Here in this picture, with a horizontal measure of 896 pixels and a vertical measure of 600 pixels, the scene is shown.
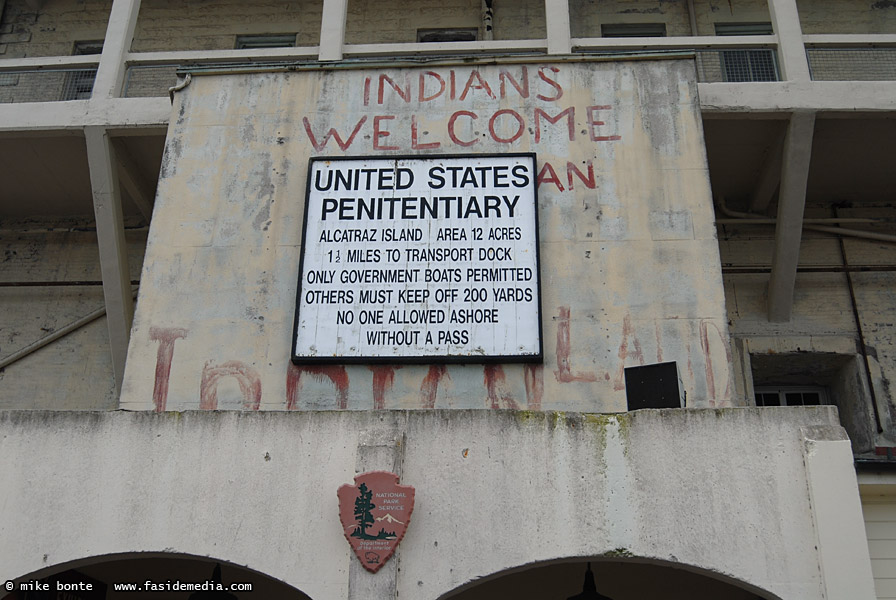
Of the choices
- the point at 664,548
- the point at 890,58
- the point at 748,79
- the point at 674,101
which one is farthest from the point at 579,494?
the point at 890,58

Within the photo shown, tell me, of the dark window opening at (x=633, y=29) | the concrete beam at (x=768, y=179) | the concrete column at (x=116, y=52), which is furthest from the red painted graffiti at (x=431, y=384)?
the dark window opening at (x=633, y=29)

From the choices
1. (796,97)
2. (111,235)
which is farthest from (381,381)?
(796,97)

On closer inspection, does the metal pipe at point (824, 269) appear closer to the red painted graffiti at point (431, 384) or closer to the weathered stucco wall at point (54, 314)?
the red painted graffiti at point (431, 384)

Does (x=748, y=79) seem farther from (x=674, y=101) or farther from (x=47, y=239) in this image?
(x=47, y=239)

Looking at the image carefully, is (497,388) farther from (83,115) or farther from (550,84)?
(83,115)

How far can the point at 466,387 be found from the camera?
9641 millimetres

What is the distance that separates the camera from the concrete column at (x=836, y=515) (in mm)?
6711

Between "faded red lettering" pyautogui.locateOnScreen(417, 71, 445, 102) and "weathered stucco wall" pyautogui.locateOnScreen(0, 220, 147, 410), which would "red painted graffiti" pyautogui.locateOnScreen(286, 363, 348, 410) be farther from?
"weathered stucco wall" pyautogui.locateOnScreen(0, 220, 147, 410)

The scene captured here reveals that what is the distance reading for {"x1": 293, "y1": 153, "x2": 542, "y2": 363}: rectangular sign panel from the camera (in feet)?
32.2

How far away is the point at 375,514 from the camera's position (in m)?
7.15

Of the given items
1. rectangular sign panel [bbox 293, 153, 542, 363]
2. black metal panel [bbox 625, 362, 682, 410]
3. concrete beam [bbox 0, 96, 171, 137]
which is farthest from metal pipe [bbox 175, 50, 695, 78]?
black metal panel [bbox 625, 362, 682, 410]

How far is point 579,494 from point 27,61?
10.8 meters

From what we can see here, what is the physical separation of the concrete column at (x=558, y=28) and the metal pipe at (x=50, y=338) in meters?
8.24

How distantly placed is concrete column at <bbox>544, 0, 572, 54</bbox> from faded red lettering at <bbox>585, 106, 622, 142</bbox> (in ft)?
4.04
